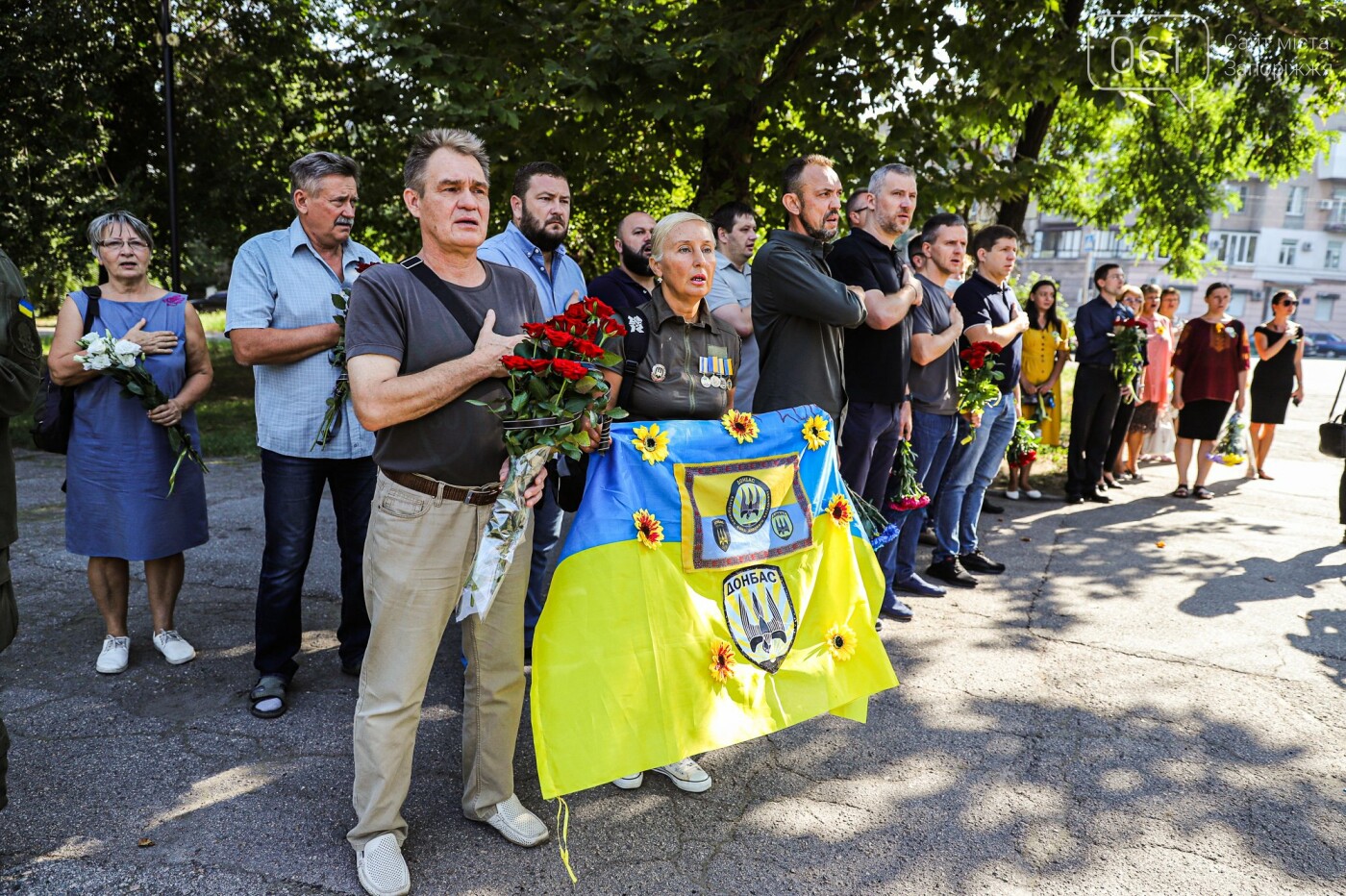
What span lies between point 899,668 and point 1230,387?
7.06 meters

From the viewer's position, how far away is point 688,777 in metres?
3.67

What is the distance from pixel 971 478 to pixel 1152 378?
542cm

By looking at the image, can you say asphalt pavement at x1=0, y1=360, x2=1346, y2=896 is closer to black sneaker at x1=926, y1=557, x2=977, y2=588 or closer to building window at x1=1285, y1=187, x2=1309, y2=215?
black sneaker at x1=926, y1=557, x2=977, y2=588

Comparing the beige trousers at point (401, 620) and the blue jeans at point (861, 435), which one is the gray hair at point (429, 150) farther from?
the blue jeans at point (861, 435)

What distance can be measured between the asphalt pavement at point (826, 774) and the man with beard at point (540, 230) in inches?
80.4

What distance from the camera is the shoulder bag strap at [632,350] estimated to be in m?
3.52

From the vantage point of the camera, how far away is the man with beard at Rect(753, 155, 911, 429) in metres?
4.45

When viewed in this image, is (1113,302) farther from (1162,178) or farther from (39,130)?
(39,130)

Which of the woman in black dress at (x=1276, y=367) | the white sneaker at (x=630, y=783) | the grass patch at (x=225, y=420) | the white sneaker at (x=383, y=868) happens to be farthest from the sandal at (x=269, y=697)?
the woman in black dress at (x=1276, y=367)

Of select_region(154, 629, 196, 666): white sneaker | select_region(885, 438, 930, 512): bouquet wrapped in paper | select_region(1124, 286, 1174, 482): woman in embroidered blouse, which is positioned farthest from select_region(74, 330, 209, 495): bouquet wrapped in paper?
select_region(1124, 286, 1174, 482): woman in embroidered blouse

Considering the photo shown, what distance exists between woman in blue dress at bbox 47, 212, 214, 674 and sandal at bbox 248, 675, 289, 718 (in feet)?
2.35

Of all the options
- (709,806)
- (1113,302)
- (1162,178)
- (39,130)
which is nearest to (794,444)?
(709,806)

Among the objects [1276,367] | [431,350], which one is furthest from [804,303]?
[1276,367]

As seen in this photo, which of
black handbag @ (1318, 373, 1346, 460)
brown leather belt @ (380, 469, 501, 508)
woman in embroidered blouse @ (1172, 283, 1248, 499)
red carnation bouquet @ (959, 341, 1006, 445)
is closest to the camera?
brown leather belt @ (380, 469, 501, 508)
